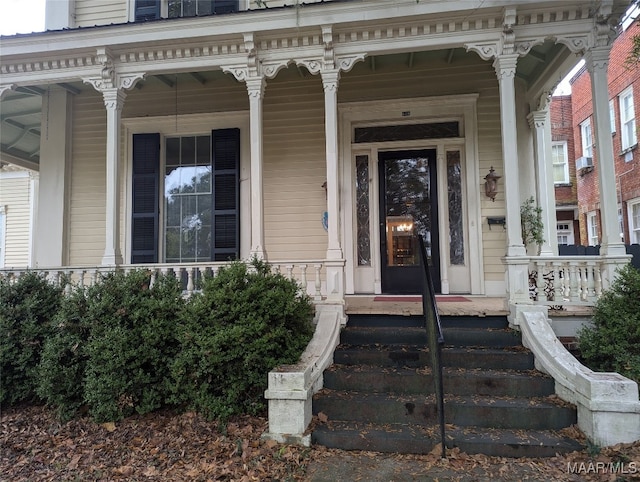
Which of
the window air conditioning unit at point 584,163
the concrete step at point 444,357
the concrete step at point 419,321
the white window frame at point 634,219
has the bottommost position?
the concrete step at point 444,357

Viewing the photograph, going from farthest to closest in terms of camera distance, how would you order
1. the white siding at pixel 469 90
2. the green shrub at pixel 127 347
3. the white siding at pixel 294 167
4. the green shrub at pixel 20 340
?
the white siding at pixel 294 167, the white siding at pixel 469 90, the green shrub at pixel 20 340, the green shrub at pixel 127 347

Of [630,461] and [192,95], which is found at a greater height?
[192,95]

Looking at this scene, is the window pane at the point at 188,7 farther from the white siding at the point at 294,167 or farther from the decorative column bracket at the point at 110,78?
the decorative column bracket at the point at 110,78

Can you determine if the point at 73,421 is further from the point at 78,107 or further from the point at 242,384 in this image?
the point at 78,107

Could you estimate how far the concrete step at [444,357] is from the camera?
12.1 ft

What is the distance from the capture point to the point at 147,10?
6.66 meters

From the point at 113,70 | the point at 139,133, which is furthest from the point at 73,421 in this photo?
the point at 139,133

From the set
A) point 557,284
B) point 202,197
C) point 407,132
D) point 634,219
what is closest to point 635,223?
point 634,219

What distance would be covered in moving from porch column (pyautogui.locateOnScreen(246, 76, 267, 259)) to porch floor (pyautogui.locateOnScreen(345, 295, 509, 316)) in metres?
1.35

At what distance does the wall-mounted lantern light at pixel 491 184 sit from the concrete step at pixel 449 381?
294 centimetres

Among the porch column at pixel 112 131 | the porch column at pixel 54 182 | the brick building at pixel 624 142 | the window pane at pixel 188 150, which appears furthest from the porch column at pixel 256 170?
the brick building at pixel 624 142

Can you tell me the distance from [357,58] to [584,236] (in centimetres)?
1319

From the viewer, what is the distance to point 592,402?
2.88 m

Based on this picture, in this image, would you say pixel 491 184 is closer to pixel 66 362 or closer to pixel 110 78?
pixel 110 78
